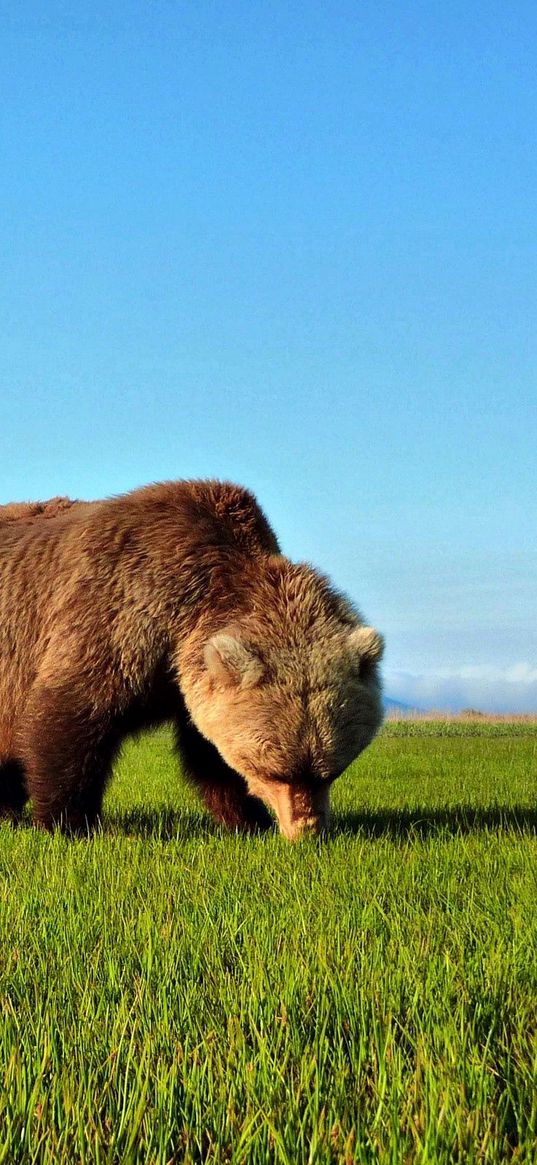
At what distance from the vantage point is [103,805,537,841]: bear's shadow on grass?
6688 mm

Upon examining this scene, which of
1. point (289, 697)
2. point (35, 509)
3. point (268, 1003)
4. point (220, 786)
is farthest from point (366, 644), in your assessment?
point (268, 1003)

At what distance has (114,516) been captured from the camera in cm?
682

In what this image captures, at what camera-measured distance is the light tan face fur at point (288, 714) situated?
229 inches

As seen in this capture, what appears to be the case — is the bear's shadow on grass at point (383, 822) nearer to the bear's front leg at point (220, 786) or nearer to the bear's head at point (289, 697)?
the bear's front leg at point (220, 786)

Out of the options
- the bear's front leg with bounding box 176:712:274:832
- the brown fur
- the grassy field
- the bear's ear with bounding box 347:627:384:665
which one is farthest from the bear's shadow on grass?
the brown fur

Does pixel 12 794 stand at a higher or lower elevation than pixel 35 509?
lower

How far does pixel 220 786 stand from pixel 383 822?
1242 mm

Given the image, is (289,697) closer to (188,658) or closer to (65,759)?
(188,658)

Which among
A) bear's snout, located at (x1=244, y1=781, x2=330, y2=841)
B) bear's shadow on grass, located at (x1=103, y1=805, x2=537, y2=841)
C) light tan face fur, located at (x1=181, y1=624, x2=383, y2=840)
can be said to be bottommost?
bear's shadow on grass, located at (x1=103, y1=805, x2=537, y2=841)

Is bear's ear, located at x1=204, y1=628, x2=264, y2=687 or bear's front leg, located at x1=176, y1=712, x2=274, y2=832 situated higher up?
bear's ear, located at x1=204, y1=628, x2=264, y2=687

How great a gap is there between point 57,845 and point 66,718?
32.9 inches

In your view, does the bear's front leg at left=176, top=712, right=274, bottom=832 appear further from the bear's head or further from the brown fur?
the brown fur

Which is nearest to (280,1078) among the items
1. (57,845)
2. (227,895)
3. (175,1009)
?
(175,1009)

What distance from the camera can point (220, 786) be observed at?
709 cm
